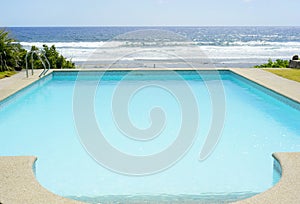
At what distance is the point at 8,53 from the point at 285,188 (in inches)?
345

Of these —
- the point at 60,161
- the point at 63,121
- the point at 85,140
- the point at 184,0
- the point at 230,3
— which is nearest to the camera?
the point at 60,161

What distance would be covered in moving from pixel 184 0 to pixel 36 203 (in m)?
39.2

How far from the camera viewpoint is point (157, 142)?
5750 mm

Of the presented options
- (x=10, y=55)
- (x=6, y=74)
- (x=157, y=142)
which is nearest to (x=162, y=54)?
(x=10, y=55)

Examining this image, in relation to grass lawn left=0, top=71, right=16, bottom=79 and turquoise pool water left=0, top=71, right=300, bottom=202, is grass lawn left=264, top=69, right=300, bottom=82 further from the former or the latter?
grass lawn left=0, top=71, right=16, bottom=79

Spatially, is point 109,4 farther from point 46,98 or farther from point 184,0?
point 46,98

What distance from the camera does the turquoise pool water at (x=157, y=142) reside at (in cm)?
405

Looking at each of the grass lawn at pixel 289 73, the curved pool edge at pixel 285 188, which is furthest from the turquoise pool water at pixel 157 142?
the grass lawn at pixel 289 73

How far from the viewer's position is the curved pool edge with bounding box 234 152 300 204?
327 centimetres

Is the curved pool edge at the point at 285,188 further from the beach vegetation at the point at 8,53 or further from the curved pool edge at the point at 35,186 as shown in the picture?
the beach vegetation at the point at 8,53

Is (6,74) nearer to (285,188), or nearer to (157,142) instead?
(157,142)

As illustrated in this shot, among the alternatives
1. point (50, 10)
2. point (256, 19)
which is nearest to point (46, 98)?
point (50, 10)

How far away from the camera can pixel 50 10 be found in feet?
137

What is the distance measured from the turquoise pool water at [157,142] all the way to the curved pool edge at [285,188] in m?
0.24
